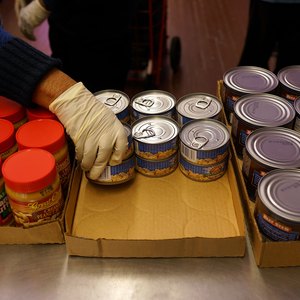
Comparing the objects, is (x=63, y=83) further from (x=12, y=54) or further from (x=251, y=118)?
(x=251, y=118)

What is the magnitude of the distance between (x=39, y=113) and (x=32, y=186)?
30 cm

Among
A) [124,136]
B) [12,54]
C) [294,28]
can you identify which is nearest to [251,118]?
[124,136]

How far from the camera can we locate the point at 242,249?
954 mm

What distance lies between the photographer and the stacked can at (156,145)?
3.61ft

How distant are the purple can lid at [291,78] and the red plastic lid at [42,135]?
2.23 feet

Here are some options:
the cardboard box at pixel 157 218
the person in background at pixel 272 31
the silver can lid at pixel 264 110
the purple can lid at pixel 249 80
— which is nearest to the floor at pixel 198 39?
the person in background at pixel 272 31

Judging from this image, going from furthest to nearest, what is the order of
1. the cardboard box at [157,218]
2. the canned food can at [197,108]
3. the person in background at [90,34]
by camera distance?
1. the person in background at [90,34]
2. the canned food can at [197,108]
3. the cardboard box at [157,218]

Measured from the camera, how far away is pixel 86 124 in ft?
3.53

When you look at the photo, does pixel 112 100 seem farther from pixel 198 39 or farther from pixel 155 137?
pixel 198 39

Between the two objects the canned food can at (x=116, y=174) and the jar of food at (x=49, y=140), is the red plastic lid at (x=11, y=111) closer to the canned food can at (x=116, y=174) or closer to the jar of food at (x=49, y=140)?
the jar of food at (x=49, y=140)

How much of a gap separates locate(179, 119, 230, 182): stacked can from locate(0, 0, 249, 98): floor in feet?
5.94

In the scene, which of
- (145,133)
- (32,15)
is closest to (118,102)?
(145,133)

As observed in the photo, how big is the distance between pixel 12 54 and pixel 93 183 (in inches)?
16.5

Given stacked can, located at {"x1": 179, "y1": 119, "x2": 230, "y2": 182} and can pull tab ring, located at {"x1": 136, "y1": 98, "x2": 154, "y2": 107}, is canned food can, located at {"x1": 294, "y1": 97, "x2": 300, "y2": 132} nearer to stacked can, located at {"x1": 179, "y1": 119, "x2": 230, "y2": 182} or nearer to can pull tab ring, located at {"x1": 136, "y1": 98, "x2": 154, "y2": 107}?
stacked can, located at {"x1": 179, "y1": 119, "x2": 230, "y2": 182}
